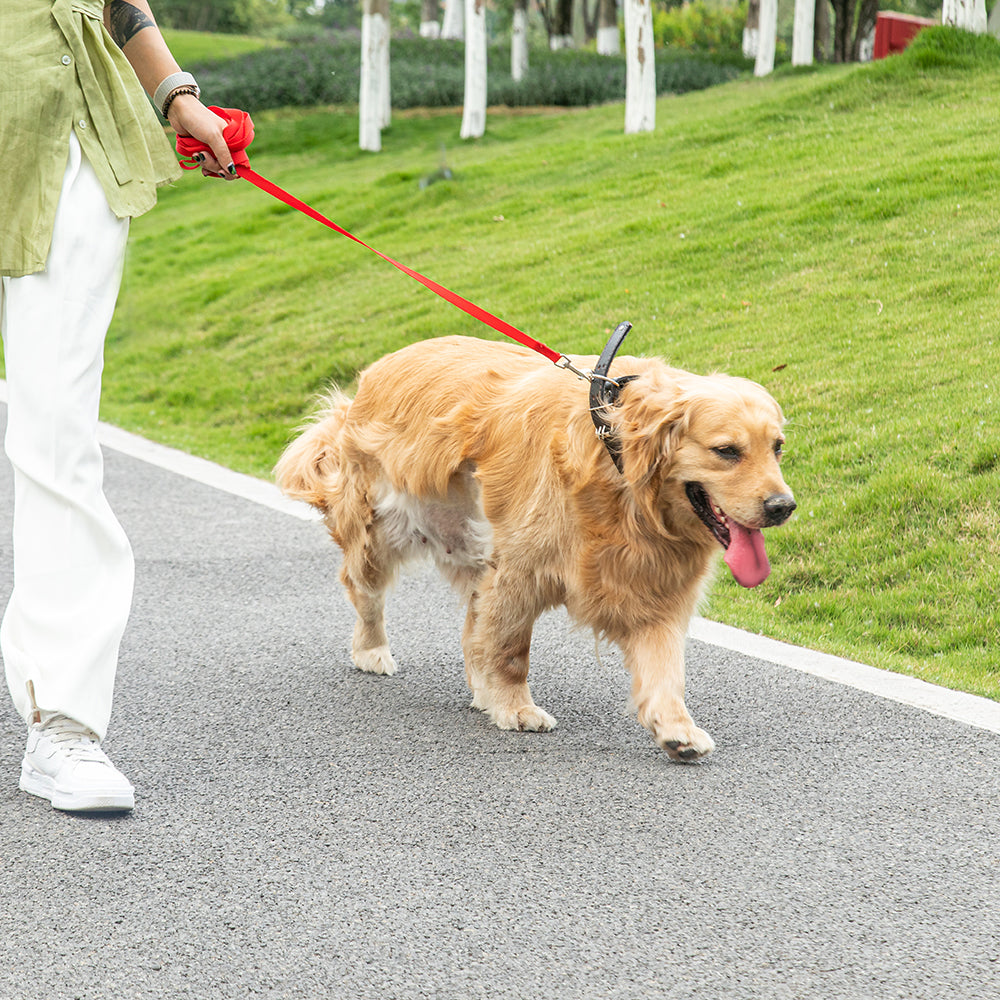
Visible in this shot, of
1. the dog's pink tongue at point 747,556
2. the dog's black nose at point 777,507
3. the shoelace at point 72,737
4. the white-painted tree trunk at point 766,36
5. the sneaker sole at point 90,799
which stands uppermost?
the white-painted tree trunk at point 766,36

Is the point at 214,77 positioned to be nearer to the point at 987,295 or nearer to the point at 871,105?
the point at 871,105

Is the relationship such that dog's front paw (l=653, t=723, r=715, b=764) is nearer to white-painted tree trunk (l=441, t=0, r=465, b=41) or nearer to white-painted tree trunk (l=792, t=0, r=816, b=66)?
white-painted tree trunk (l=792, t=0, r=816, b=66)

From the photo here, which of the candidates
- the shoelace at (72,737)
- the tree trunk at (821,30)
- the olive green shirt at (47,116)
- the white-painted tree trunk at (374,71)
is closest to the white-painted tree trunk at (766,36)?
the white-painted tree trunk at (374,71)

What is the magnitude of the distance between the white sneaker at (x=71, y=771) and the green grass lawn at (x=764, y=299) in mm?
3036

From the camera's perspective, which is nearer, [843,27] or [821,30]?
[843,27]

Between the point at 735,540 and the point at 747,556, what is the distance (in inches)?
2.9

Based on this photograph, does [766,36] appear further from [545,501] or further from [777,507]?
[777,507]

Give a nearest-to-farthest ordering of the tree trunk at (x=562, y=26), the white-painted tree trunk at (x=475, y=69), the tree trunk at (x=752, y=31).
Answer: the white-painted tree trunk at (x=475, y=69), the tree trunk at (x=752, y=31), the tree trunk at (x=562, y=26)

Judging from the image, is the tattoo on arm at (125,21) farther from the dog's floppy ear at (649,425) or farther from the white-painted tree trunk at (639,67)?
the white-painted tree trunk at (639,67)

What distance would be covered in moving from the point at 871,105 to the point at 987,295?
7137mm

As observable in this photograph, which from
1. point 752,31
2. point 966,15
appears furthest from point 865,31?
point 966,15

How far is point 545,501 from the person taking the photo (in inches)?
161

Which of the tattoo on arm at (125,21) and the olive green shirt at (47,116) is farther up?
the tattoo on arm at (125,21)

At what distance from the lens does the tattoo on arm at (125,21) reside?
3.77 m
